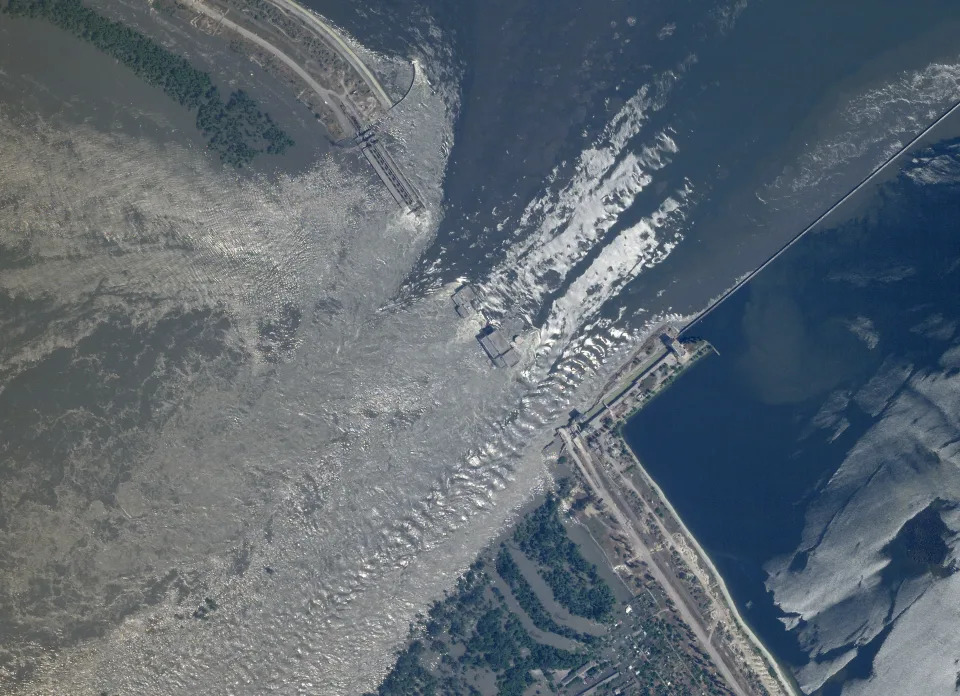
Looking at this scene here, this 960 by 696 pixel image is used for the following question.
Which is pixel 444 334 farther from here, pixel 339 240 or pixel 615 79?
pixel 615 79

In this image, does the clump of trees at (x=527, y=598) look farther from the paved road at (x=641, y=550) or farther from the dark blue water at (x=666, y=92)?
the dark blue water at (x=666, y=92)

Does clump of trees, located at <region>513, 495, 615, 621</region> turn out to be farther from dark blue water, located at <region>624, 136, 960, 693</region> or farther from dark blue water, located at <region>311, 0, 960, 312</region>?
dark blue water, located at <region>311, 0, 960, 312</region>

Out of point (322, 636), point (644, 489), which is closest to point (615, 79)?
point (644, 489)

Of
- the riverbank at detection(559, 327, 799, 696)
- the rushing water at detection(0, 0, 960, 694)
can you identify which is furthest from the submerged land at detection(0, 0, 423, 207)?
the riverbank at detection(559, 327, 799, 696)

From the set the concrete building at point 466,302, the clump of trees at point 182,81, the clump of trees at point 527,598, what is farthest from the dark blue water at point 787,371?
the clump of trees at point 182,81

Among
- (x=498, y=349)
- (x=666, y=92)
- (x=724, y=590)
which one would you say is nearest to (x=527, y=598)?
(x=724, y=590)

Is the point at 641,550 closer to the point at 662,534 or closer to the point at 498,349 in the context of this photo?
the point at 662,534
